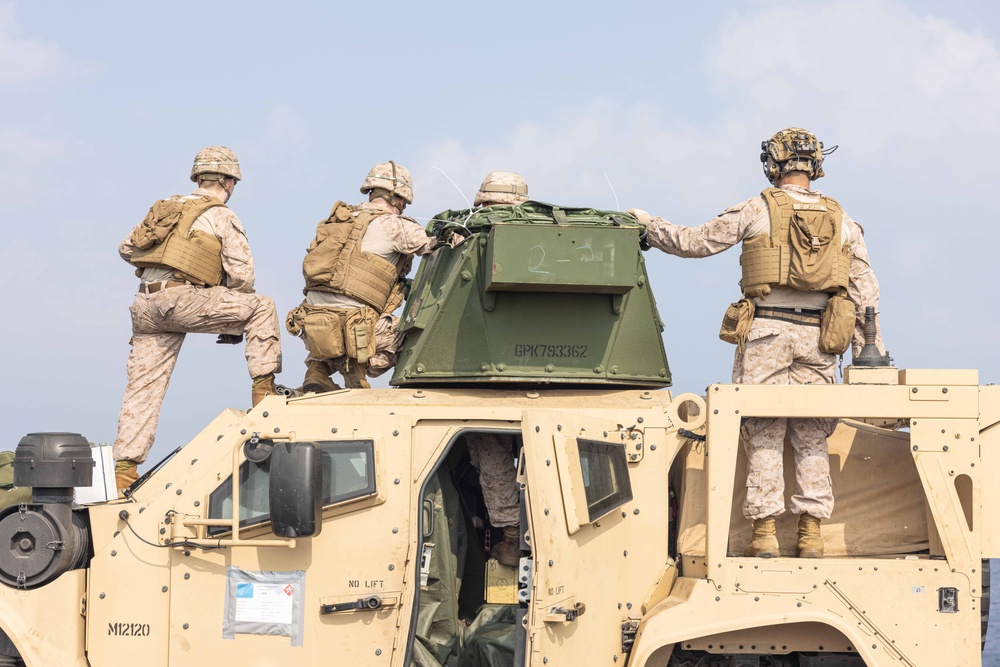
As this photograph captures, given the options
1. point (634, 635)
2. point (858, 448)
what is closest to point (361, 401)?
point (634, 635)

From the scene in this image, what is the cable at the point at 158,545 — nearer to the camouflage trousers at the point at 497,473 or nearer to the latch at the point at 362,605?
the latch at the point at 362,605

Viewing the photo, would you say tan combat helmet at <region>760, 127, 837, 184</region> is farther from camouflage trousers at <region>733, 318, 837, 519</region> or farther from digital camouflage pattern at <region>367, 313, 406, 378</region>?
digital camouflage pattern at <region>367, 313, 406, 378</region>

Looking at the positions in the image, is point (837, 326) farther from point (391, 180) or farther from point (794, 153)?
point (391, 180)

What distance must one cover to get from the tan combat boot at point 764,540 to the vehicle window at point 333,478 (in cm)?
204

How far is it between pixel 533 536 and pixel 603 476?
64 cm

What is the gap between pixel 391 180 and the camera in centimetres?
853

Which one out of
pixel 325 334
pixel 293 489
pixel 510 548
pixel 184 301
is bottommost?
pixel 510 548

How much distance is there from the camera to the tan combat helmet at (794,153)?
23.8 feet

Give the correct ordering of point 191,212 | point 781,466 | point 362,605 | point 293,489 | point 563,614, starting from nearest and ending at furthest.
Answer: point 293,489, point 563,614, point 362,605, point 781,466, point 191,212

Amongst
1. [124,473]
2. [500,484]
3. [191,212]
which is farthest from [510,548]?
[191,212]

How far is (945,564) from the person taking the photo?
6113 mm

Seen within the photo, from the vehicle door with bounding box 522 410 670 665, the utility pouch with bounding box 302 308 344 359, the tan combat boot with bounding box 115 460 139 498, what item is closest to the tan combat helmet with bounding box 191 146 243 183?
the utility pouch with bounding box 302 308 344 359

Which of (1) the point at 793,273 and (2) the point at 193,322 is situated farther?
(2) the point at 193,322

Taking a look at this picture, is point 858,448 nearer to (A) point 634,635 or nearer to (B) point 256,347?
(A) point 634,635
